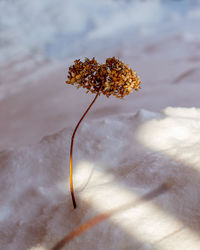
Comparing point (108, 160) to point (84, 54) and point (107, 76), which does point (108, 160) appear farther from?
point (84, 54)

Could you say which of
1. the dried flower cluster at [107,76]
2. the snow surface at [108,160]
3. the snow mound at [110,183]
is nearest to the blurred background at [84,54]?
the snow surface at [108,160]

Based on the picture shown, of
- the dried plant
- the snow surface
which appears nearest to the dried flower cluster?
the dried plant

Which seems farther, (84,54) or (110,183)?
(84,54)

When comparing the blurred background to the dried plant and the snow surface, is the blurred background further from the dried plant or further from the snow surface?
the dried plant

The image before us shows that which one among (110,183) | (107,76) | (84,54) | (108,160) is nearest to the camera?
(107,76)

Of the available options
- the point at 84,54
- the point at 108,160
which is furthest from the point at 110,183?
the point at 84,54

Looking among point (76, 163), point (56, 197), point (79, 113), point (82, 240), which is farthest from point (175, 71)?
point (82, 240)

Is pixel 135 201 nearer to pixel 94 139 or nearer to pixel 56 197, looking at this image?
pixel 56 197
